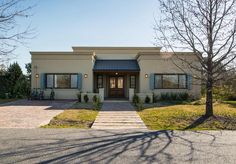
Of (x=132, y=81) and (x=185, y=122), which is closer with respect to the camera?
(x=185, y=122)

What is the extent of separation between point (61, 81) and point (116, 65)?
5.20 meters

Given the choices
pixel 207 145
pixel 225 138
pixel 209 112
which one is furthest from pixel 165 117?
pixel 207 145

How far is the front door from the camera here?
84.1 feet

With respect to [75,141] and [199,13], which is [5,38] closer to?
[75,141]

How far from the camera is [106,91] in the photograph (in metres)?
25.5

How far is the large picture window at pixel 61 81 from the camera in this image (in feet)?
74.9

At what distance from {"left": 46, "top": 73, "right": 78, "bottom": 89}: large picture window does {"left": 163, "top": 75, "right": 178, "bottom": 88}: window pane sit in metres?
7.84

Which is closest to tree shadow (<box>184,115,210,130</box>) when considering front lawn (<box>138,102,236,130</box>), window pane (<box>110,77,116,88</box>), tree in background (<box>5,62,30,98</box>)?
front lawn (<box>138,102,236,130</box>)

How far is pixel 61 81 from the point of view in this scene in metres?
22.9

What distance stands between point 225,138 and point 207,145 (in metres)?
1.37

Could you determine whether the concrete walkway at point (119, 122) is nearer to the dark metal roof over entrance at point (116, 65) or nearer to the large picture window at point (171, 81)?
the large picture window at point (171, 81)

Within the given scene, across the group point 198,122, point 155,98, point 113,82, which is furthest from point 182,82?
point 198,122

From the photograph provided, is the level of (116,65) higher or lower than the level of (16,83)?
higher

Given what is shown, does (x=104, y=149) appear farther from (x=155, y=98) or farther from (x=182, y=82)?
(x=182, y=82)
